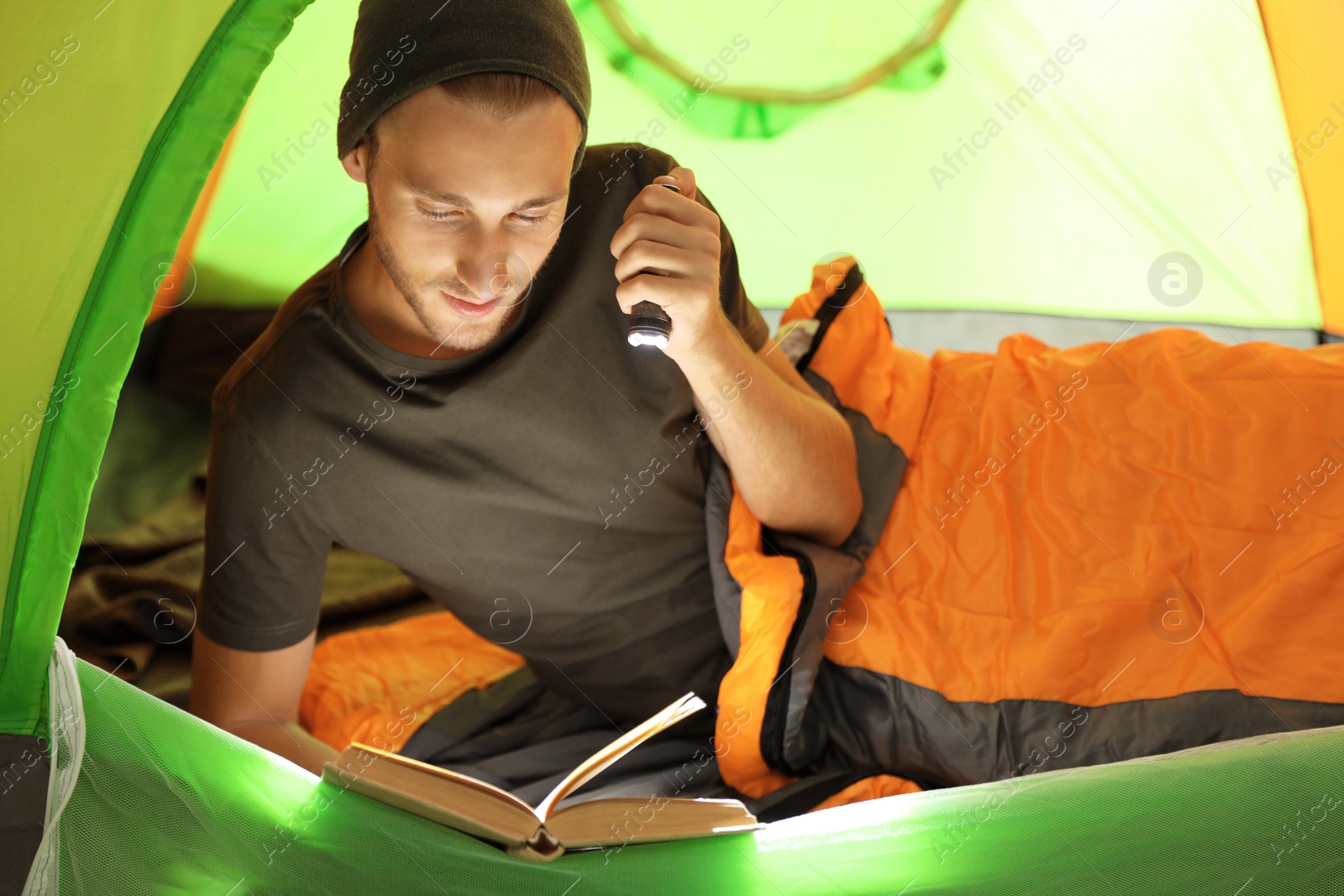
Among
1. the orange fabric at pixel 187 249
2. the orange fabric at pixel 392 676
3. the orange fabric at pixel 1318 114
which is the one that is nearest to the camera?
the orange fabric at pixel 392 676

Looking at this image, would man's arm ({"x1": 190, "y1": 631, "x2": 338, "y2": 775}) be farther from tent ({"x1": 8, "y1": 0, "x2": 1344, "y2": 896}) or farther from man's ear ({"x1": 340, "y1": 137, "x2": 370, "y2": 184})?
man's ear ({"x1": 340, "y1": 137, "x2": 370, "y2": 184})

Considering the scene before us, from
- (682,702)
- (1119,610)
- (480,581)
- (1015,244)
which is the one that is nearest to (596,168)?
(480,581)

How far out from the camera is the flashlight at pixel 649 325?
87 cm

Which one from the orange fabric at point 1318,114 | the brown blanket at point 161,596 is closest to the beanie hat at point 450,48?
the brown blanket at point 161,596

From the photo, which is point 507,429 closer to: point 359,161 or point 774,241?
point 359,161

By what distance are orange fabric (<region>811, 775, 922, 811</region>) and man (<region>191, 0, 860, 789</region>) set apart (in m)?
0.20

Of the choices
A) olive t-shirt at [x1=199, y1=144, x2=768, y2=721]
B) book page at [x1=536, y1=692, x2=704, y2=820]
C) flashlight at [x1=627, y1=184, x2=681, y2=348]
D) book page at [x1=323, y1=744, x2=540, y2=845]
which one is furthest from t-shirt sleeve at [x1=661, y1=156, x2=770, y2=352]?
book page at [x1=323, y1=744, x2=540, y2=845]

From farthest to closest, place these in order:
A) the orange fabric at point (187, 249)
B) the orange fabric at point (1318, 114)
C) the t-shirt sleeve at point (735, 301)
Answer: the orange fabric at point (187, 249) < the orange fabric at point (1318, 114) < the t-shirt sleeve at point (735, 301)

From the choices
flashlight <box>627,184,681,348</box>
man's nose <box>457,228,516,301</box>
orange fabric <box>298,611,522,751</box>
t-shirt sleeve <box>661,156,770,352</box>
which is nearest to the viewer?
flashlight <box>627,184,681,348</box>

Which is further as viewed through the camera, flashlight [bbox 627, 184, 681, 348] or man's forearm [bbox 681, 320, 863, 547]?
man's forearm [bbox 681, 320, 863, 547]

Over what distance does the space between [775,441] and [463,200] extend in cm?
38

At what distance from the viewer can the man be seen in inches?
38.4

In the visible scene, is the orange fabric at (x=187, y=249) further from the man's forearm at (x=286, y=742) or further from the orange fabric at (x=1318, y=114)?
the orange fabric at (x=1318, y=114)

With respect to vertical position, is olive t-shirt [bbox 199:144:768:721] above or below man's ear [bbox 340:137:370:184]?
below
